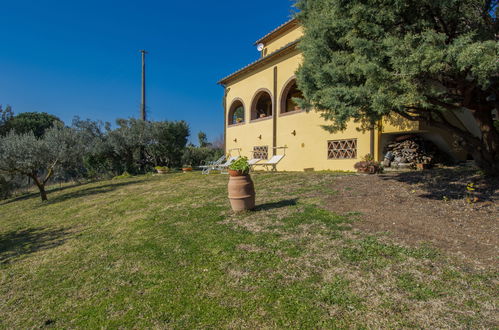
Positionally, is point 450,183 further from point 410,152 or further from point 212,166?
point 212,166

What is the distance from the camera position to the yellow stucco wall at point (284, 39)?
1524 centimetres

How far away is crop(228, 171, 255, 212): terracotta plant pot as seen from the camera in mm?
6004

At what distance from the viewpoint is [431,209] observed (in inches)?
208

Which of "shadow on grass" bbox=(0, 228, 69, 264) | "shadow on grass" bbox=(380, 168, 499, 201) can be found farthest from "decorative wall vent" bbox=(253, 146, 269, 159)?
"shadow on grass" bbox=(0, 228, 69, 264)

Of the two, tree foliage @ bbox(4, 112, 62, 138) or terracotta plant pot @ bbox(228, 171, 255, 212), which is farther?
tree foliage @ bbox(4, 112, 62, 138)

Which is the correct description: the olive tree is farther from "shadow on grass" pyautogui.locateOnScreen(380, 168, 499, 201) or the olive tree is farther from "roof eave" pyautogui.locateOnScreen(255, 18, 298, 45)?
"shadow on grass" pyautogui.locateOnScreen(380, 168, 499, 201)

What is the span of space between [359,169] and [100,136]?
2285cm

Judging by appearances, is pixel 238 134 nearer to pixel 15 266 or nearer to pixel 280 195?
pixel 280 195

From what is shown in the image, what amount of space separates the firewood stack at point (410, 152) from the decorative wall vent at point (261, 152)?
7.02m

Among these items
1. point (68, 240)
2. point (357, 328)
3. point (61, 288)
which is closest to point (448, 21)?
point (357, 328)

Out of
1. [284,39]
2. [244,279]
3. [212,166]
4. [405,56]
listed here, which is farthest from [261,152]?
[244,279]

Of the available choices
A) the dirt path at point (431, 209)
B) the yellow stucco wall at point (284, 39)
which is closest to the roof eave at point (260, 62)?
the yellow stucco wall at point (284, 39)

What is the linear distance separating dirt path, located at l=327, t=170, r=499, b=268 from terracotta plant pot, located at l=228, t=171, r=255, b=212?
6.12 ft

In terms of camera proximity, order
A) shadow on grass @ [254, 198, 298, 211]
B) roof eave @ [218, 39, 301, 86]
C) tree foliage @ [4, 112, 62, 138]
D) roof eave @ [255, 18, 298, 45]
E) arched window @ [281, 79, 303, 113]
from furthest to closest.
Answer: tree foliage @ [4, 112, 62, 138] < roof eave @ [255, 18, 298, 45] < arched window @ [281, 79, 303, 113] < roof eave @ [218, 39, 301, 86] < shadow on grass @ [254, 198, 298, 211]
